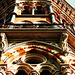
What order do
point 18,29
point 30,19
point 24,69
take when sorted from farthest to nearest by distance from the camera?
point 30,19 < point 18,29 < point 24,69

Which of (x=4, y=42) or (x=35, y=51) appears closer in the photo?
(x=4, y=42)

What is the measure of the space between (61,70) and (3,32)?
4.95m

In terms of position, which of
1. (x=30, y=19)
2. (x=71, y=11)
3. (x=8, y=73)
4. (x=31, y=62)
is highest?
(x=71, y=11)

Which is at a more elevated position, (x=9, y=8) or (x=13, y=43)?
(x=9, y=8)

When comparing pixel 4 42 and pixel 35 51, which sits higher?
pixel 4 42

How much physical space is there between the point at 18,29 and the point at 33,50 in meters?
1.83

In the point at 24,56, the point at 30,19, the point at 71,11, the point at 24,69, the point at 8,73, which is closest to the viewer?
the point at 8,73

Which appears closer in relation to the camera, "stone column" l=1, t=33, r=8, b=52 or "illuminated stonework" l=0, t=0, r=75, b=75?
"illuminated stonework" l=0, t=0, r=75, b=75

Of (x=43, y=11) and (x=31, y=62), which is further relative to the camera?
(x=43, y=11)

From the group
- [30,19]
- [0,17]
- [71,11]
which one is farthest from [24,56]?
[71,11]

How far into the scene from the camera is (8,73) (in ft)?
34.2

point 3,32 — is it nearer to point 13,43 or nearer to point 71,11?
point 13,43

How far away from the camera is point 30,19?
18.0m

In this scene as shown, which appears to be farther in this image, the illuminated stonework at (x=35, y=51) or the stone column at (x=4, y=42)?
the stone column at (x=4, y=42)
